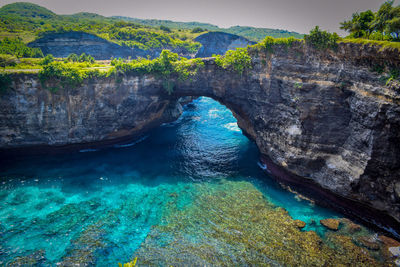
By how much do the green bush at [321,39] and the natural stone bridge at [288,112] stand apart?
745 millimetres

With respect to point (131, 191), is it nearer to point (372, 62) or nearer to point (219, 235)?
point (219, 235)

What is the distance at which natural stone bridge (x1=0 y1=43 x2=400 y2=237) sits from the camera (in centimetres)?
1838

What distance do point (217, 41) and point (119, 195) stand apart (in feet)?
320

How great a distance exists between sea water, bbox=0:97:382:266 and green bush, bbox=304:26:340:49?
16512 mm

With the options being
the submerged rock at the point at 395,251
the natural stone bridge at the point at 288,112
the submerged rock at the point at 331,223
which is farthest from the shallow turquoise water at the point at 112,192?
the submerged rock at the point at 395,251

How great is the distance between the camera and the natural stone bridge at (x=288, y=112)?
1838cm

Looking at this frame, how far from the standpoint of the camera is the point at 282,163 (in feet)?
84.0

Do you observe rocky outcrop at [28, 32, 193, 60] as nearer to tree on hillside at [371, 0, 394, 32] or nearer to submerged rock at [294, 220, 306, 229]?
tree on hillside at [371, 0, 394, 32]

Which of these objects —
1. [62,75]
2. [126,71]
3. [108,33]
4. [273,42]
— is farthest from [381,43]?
[108,33]

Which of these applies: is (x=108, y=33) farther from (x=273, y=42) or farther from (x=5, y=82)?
(x=273, y=42)

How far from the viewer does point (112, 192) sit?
24.1 m

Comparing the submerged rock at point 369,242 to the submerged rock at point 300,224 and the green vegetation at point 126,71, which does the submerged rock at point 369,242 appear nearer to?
the submerged rock at point 300,224

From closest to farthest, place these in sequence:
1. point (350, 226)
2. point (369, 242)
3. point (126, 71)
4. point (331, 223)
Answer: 1. point (369, 242)
2. point (350, 226)
3. point (331, 223)
4. point (126, 71)

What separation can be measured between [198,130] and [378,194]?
27691 millimetres
